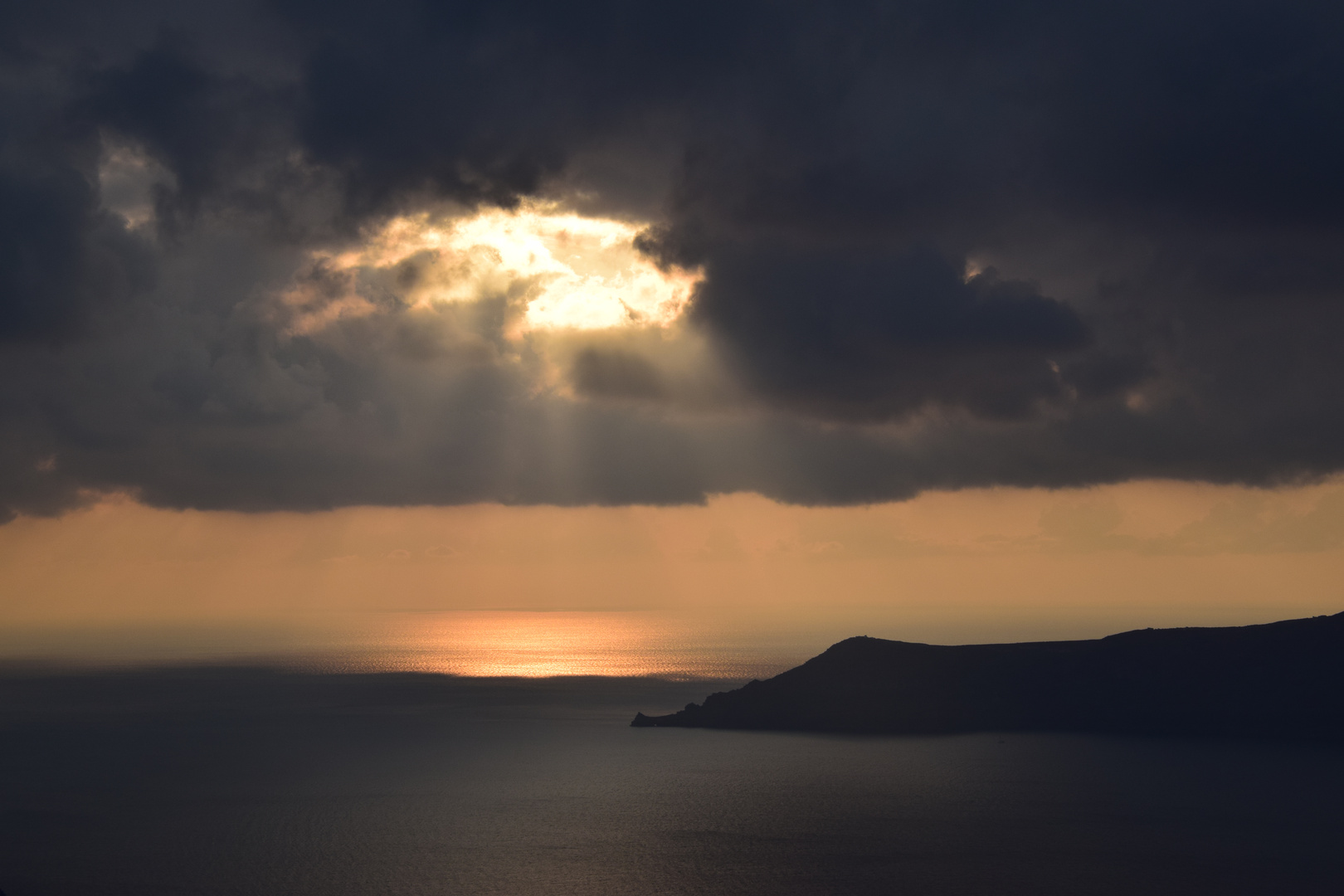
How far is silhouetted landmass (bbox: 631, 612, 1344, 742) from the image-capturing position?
13925 cm

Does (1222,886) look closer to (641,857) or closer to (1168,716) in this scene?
(641,857)

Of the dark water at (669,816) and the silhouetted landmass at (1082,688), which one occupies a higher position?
the silhouetted landmass at (1082,688)

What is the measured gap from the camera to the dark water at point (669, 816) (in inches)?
3280

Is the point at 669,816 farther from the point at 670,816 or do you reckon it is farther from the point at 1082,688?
the point at 1082,688

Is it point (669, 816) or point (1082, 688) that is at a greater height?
point (1082, 688)

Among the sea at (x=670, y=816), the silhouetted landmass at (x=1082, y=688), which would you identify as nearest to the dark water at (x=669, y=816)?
the sea at (x=670, y=816)

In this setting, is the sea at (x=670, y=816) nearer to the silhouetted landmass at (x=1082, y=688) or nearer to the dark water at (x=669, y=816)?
the dark water at (x=669, y=816)

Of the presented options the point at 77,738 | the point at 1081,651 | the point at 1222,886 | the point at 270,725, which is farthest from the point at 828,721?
the point at 77,738

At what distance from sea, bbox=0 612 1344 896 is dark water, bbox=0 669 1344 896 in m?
0.36

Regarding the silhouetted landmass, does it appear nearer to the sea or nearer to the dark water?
the sea

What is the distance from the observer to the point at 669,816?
4163 inches

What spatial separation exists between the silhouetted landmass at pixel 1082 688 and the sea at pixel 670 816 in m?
3.95

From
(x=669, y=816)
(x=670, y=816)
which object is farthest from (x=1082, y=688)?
(x=669, y=816)

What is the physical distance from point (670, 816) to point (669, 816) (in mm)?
172
